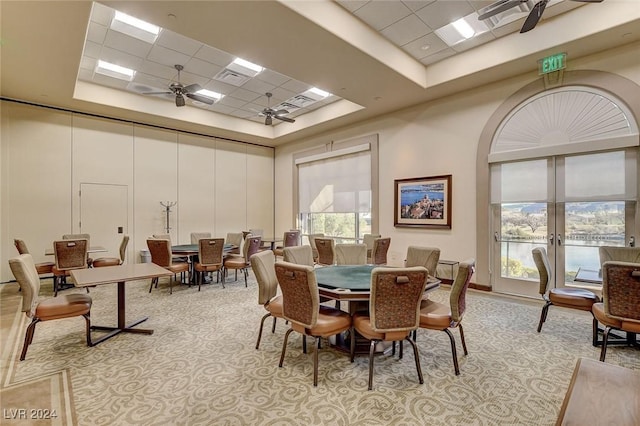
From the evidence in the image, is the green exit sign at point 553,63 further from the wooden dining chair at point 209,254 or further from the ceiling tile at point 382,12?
the wooden dining chair at point 209,254

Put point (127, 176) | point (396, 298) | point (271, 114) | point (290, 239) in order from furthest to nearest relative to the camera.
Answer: point (127, 176) < point (290, 239) < point (271, 114) < point (396, 298)

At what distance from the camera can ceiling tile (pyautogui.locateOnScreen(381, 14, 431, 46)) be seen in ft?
14.6

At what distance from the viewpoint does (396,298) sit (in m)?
2.50

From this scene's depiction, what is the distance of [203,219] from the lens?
8.84 m

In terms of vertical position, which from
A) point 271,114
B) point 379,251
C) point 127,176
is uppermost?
point 271,114

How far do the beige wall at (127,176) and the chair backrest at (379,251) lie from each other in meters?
5.30

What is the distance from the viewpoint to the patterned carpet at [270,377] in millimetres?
2227

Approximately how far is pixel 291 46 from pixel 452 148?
144 inches

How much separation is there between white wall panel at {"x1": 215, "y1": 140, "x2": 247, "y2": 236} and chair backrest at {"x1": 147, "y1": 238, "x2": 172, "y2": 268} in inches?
138

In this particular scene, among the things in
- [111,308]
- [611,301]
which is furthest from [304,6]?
[111,308]

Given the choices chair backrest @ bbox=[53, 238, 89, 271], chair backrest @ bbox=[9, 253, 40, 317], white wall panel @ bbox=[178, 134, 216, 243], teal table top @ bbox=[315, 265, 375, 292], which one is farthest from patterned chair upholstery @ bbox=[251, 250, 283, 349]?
white wall panel @ bbox=[178, 134, 216, 243]

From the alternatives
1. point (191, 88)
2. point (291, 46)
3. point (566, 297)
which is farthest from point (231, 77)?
point (566, 297)

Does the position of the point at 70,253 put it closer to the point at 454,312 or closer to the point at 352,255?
the point at 352,255

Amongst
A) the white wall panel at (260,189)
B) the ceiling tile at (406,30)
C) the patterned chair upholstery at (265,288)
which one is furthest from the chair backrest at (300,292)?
the white wall panel at (260,189)
